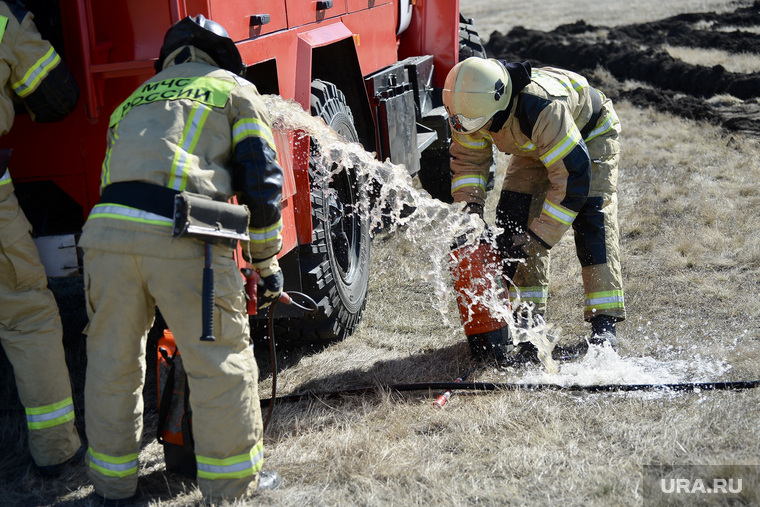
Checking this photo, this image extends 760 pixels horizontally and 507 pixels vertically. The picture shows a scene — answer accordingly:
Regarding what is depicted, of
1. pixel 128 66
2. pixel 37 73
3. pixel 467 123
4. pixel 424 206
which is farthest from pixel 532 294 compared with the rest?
pixel 37 73

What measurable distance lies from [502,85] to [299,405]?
185cm

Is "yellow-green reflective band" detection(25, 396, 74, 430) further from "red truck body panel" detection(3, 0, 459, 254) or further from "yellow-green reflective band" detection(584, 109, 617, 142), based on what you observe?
"yellow-green reflective band" detection(584, 109, 617, 142)

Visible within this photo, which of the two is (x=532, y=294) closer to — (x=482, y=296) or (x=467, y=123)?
(x=482, y=296)

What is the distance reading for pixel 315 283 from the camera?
3836 millimetres

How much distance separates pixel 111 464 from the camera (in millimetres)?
2918

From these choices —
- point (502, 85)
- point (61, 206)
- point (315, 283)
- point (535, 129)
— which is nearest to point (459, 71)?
point (502, 85)

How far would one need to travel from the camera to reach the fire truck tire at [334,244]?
3854 millimetres

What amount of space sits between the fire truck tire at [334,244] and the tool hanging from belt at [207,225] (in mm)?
1008

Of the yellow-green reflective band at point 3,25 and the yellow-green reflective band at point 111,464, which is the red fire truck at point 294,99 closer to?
the yellow-green reflective band at point 3,25

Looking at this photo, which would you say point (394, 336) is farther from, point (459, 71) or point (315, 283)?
point (459, 71)

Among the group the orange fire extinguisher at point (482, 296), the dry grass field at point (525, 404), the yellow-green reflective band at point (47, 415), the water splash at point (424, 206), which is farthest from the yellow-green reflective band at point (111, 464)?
the orange fire extinguisher at point (482, 296)

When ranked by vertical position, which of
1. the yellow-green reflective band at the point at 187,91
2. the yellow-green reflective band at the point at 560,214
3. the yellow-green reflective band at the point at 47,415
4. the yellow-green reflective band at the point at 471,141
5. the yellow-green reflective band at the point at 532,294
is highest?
the yellow-green reflective band at the point at 187,91

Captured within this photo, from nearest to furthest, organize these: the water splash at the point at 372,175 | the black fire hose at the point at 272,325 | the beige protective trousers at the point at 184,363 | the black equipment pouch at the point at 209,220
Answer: the black equipment pouch at the point at 209,220 → the beige protective trousers at the point at 184,363 → the black fire hose at the point at 272,325 → the water splash at the point at 372,175

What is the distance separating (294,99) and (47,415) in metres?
1.77
